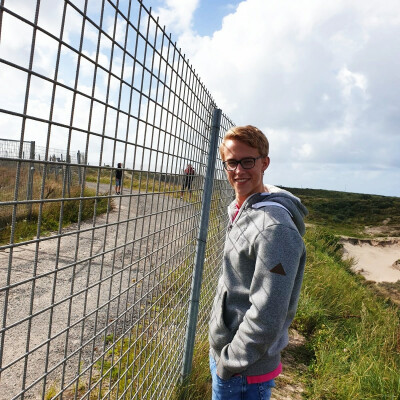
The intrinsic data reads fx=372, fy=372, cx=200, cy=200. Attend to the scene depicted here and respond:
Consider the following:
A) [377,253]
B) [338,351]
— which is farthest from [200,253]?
[377,253]

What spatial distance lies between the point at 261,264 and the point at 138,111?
2.66 feet

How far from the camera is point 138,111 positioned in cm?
157

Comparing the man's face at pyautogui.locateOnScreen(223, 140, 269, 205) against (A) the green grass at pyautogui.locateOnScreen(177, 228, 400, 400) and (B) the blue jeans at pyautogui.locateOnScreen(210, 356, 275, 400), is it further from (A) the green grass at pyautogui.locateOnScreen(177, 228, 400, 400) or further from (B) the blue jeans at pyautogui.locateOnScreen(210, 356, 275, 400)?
(A) the green grass at pyautogui.locateOnScreen(177, 228, 400, 400)

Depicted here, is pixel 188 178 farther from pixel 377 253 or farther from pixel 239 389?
pixel 377 253

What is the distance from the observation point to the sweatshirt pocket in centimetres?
174

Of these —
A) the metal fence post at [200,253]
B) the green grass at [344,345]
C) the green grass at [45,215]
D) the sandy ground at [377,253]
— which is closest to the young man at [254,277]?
the green grass at [45,215]

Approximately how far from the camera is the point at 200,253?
114 inches

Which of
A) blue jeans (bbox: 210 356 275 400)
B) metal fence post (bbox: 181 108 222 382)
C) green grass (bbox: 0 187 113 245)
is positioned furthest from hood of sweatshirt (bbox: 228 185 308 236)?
metal fence post (bbox: 181 108 222 382)

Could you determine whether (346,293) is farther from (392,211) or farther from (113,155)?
(392,211)

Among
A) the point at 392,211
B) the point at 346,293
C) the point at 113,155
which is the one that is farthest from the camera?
the point at 392,211

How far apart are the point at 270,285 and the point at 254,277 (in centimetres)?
8

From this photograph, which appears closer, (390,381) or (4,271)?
(390,381)

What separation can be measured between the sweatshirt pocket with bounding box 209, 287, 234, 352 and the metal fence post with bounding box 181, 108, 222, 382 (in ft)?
3.51

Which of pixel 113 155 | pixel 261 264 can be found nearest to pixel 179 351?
pixel 261 264
